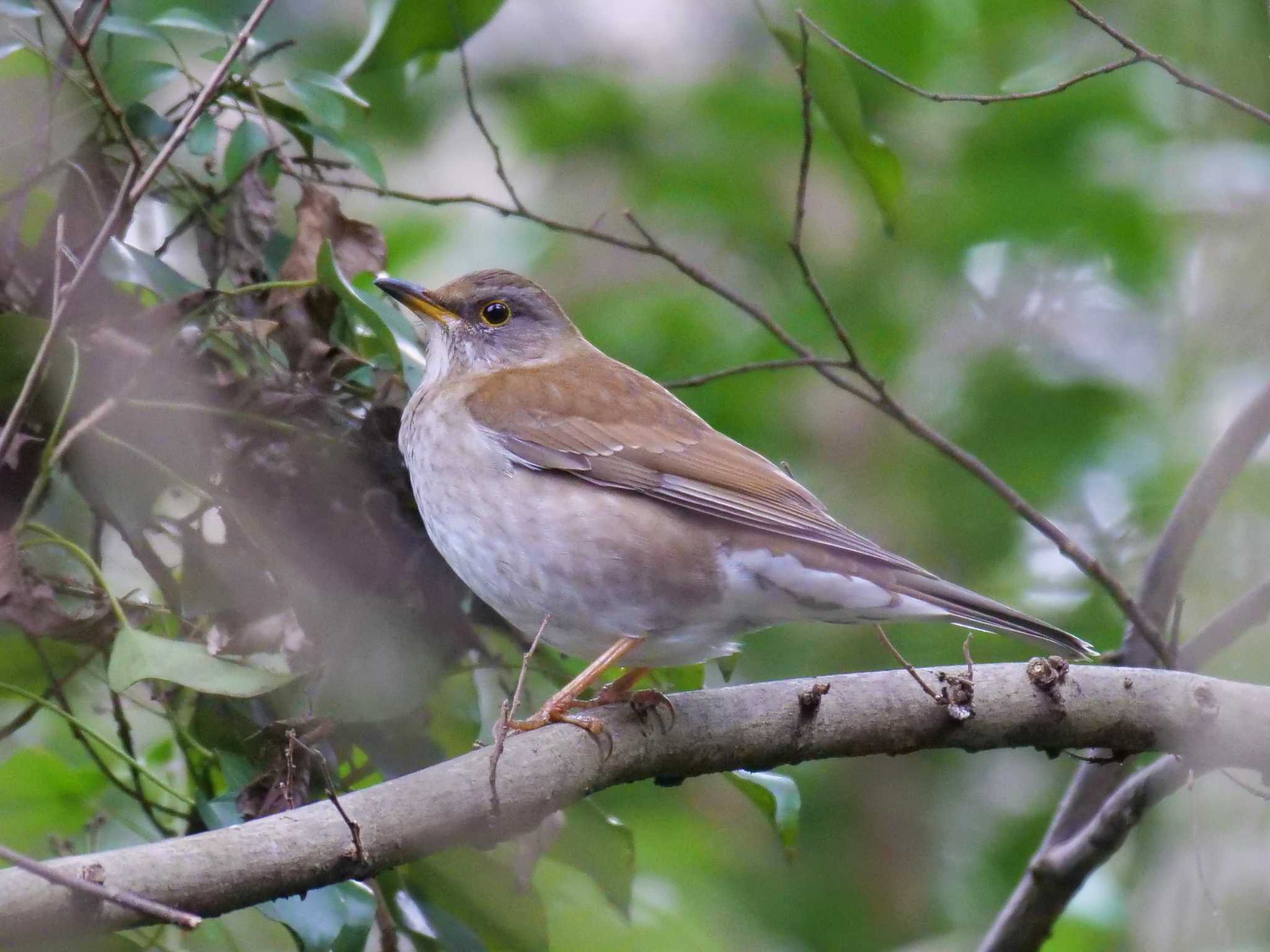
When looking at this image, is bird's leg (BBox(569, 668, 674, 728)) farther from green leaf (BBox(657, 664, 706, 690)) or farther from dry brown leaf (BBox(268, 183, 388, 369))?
dry brown leaf (BBox(268, 183, 388, 369))

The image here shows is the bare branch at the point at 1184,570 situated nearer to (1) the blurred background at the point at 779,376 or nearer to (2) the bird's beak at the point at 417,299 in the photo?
(1) the blurred background at the point at 779,376

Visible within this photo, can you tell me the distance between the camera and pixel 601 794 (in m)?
6.06

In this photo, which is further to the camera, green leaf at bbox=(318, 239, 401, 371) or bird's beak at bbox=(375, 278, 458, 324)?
bird's beak at bbox=(375, 278, 458, 324)

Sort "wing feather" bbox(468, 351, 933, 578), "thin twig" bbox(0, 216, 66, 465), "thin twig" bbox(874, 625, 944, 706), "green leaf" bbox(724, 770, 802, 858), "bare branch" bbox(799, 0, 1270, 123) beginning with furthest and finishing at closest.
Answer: "wing feather" bbox(468, 351, 933, 578), "green leaf" bbox(724, 770, 802, 858), "bare branch" bbox(799, 0, 1270, 123), "thin twig" bbox(874, 625, 944, 706), "thin twig" bbox(0, 216, 66, 465)

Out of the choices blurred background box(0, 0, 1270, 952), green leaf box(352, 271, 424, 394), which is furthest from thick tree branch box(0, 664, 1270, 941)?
green leaf box(352, 271, 424, 394)

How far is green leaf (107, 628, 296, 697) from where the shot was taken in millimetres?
3148

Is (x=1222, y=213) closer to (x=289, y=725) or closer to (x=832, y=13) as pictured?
(x=832, y=13)

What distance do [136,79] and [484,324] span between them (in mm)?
1701

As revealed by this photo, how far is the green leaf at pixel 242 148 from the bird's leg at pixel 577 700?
5.77ft

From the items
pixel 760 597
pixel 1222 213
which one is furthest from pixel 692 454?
pixel 1222 213

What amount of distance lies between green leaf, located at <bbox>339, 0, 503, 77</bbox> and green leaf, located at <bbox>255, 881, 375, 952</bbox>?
253 cm

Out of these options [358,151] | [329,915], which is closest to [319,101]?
[358,151]

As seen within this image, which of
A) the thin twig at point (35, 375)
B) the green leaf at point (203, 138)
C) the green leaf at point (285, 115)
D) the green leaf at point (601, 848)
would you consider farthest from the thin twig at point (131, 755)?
the green leaf at point (285, 115)

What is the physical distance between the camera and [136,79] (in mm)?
3932
